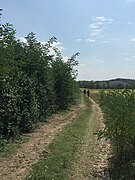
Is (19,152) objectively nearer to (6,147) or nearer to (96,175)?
(6,147)

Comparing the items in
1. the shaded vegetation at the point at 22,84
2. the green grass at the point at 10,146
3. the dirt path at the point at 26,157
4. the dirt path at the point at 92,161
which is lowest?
the dirt path at the point at 92,161

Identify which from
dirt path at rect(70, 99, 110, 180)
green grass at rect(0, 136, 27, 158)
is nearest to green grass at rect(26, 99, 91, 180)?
dirt path at rect(70, 99, 110, 180)

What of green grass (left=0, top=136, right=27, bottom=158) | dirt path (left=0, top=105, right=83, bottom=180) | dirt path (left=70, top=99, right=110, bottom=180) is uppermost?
green grass (left=0, top=136, right=27, bottom=158)

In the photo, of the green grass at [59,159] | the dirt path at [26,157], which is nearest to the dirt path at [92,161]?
the green grass at [59,159]

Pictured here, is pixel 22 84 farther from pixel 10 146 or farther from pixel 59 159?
pixel 59 159

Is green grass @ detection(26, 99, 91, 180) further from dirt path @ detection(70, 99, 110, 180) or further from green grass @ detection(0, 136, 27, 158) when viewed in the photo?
green grass @ detection(0, 136, 27, 158)

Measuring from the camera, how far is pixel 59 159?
11.3m

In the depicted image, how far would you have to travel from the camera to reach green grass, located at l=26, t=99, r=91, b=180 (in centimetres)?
948

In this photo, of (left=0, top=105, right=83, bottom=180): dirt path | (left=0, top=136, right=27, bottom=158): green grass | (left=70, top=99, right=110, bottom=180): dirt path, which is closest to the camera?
(left=0, top=105, right=83, bottom=180): dirt path

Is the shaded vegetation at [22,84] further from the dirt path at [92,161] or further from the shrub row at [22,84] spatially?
the dirt path at [92,161]

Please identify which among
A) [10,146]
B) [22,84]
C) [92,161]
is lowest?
[92,161]

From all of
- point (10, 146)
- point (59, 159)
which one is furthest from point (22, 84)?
point (59, 159)

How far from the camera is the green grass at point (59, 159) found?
9.48m

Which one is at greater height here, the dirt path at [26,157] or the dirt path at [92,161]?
the dirt path at [26,157]
